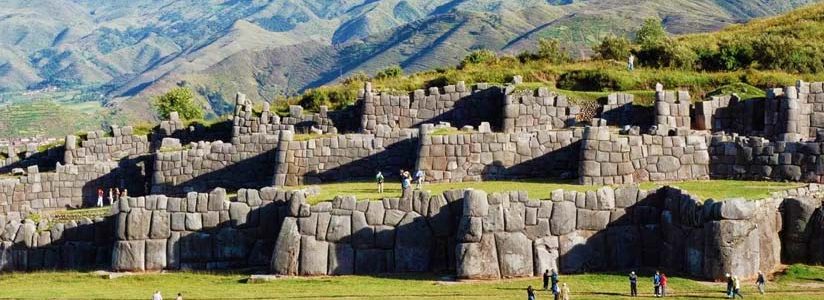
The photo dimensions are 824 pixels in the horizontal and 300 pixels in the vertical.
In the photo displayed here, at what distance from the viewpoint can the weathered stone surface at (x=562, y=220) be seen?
32875mm

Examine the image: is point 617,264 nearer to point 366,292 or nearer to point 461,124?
point 366,292

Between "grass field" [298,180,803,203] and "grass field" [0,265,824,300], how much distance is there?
2940 millimetres

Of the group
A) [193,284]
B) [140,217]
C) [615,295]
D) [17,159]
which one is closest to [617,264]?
[615,295]

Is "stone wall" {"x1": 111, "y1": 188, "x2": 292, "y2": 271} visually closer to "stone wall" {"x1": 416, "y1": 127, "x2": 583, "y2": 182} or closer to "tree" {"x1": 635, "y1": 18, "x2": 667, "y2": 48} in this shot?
"stone wall" {"x1": 416, "y1": 127, "x2": 583, "y2": 182}

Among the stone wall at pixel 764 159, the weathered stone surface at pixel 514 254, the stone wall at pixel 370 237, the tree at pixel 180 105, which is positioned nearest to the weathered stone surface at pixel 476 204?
the weathered stone surface at pixel 514 254

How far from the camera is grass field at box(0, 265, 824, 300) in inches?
1158

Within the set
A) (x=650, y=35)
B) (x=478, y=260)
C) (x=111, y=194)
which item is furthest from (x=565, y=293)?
(x=650, y=35)

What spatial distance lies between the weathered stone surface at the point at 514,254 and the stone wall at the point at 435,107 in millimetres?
16135

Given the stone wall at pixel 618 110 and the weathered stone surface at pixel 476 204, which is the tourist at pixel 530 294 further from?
the stone wall at pixel 618 110

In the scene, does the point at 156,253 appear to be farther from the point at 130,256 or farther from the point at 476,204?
the point at 476,204

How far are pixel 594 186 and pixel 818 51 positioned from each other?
2349 centimetres

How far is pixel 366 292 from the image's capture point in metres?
30.5

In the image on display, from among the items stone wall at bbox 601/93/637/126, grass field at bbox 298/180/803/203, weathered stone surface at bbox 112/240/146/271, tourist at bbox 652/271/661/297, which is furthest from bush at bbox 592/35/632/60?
tourist at bbox 652/271/661/297

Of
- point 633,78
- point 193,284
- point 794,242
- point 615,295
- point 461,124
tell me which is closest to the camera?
point 615,295
